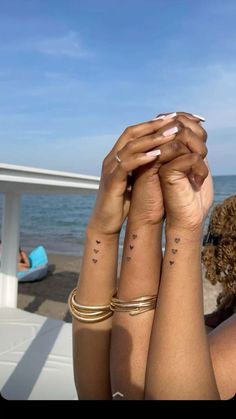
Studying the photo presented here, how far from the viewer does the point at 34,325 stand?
3.90 meters

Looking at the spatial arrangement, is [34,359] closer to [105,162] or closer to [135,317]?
[135,317]

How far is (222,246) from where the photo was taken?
1.44m

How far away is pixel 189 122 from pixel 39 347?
9.41 ft

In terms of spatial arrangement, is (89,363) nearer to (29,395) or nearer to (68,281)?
(29,395)

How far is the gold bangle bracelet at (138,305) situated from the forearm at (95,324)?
0.08m

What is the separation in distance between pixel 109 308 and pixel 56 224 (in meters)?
30.0

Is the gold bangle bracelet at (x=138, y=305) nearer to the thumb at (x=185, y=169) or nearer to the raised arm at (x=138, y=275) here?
the raised arm at (x=138, y=275)

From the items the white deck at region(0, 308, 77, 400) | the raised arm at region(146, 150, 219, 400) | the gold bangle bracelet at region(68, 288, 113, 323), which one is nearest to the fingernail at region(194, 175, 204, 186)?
the raised arm at region(146, 150, 219, 400)

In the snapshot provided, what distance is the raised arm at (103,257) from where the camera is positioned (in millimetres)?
977

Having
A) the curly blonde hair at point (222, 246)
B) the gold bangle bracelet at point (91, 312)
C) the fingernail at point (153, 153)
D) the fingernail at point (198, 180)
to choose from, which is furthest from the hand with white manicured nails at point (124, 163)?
the curly blonde hair at point (222, 246)

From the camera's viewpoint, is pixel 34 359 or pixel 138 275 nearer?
pixel 138 275

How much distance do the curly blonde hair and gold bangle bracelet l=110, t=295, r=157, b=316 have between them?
1.55 ft

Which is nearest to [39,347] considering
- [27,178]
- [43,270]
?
[27,178]

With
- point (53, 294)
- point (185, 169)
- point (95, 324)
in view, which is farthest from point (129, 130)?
point (53, 294)
